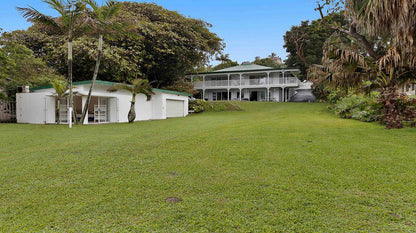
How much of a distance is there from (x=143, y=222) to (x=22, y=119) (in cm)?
1559

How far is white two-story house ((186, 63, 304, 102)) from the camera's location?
30981 mm

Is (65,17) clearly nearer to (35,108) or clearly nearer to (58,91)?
(58,91)

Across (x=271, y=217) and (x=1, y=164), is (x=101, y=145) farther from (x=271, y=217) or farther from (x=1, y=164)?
(x=271, y=217)

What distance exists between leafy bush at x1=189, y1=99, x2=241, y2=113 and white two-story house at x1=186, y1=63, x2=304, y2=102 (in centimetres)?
790

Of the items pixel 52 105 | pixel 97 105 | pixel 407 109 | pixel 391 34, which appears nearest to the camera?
pixel 391 34

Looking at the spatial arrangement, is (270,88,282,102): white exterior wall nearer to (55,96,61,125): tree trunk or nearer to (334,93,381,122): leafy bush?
(334,93,381,122): leafy bush

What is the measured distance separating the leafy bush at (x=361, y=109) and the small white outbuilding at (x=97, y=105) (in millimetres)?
12443

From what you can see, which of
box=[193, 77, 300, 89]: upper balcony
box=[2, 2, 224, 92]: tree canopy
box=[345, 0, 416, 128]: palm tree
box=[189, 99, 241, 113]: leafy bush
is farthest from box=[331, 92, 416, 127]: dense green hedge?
box=[193, 77, 300, 89]: upper balcony

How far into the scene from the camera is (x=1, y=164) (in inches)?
162

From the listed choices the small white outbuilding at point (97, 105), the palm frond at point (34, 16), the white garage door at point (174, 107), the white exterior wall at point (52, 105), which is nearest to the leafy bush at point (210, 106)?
the white garage door at point (174, 107)

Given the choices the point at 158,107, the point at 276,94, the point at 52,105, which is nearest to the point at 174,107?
the point at 158,107

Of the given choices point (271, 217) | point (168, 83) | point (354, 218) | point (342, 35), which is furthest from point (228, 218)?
point (168, 83)

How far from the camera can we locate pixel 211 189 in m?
3.01

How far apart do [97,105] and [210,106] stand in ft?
40.6
